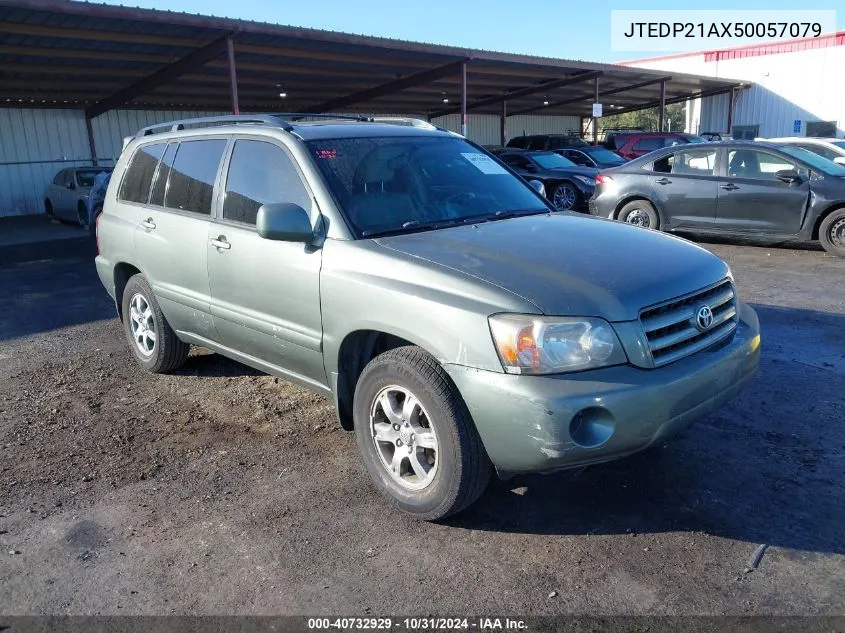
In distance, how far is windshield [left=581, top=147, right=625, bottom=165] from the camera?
1880 cm

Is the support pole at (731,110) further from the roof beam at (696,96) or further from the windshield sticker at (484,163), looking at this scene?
the windshield sticker at (484,163)

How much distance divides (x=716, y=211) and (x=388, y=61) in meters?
11.5

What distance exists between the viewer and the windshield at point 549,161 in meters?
16.1

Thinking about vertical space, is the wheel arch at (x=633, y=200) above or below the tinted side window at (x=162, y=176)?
below

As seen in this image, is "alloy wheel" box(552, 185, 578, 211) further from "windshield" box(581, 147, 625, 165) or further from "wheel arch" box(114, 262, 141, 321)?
"wheel arch" box(114, 262, 141, 321)

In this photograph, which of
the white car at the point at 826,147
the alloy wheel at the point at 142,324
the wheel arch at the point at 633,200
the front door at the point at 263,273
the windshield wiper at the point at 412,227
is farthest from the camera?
the white car at the point at 826,147

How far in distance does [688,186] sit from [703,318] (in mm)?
7840

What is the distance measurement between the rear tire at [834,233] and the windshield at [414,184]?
657 cm

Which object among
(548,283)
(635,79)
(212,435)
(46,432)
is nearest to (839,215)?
(548,283)

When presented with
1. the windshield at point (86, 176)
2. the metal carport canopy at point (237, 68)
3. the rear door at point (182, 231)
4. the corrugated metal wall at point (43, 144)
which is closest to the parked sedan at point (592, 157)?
the metal carport canopy at point (237, 68)

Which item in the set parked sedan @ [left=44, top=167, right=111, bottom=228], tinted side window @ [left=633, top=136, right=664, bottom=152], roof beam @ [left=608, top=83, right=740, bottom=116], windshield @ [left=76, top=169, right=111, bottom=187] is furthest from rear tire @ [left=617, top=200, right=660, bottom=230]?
roof beam @ [left=608, top=83, right=740, bottom=116]

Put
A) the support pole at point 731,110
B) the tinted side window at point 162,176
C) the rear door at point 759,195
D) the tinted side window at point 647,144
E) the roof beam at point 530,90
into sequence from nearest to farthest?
the tinted side window at point 162,176 → the rear door at point 759,195 → the tinted side window at point 647,144 → the roof beam at point 530,90 → the support pole at point 731,110

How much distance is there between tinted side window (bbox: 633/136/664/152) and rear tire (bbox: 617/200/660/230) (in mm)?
10930

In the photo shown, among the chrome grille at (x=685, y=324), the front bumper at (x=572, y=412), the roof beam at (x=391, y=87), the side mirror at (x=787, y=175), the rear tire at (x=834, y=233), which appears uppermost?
the roof beam at (x=391, y=87)
